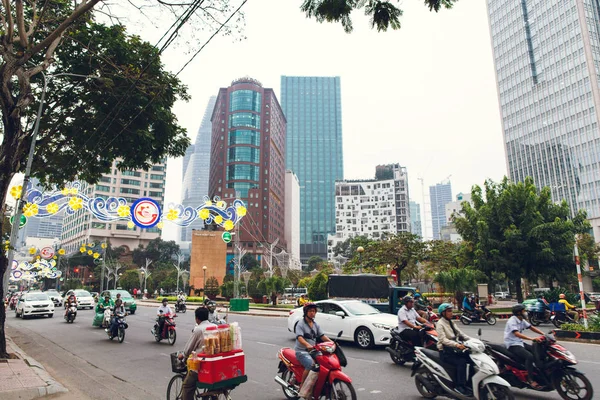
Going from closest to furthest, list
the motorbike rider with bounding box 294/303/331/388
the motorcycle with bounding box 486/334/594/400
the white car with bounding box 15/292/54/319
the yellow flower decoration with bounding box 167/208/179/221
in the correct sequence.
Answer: the motorbike rider with bounding box 294/303/331/388, the motorcycle with bounding box 486/334/594/400, the yellow flower decoration with bounding box 167/208/179/221, the white car with bounding box 15/292/54/319

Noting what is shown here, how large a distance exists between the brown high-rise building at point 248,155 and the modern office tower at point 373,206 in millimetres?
33085

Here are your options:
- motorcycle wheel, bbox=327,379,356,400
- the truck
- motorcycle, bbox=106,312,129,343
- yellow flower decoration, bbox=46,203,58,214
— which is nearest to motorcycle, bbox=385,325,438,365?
motorcycle wheel, bbox=327,379,356,400

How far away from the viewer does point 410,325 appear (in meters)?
8.91

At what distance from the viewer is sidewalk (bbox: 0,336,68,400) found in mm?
6532

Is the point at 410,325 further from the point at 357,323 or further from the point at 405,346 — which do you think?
the point at 357,323

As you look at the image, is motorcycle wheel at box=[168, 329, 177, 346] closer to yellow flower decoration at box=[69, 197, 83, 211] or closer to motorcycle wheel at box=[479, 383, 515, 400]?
yellow flower decoration at box=[69, 197, 83, 211]

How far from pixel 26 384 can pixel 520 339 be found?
8.92 metres

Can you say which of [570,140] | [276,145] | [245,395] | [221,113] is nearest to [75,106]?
[245,395]

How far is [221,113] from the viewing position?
379ft

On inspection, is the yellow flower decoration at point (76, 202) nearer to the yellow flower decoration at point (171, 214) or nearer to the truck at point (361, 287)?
the yellow flower decoration at point (171, 214)

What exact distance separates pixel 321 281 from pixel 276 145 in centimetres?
10589

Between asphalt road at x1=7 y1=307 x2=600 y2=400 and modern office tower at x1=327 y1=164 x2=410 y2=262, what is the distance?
125m

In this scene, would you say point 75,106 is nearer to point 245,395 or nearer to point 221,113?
point 245,395

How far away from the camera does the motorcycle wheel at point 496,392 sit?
5.38 metres
